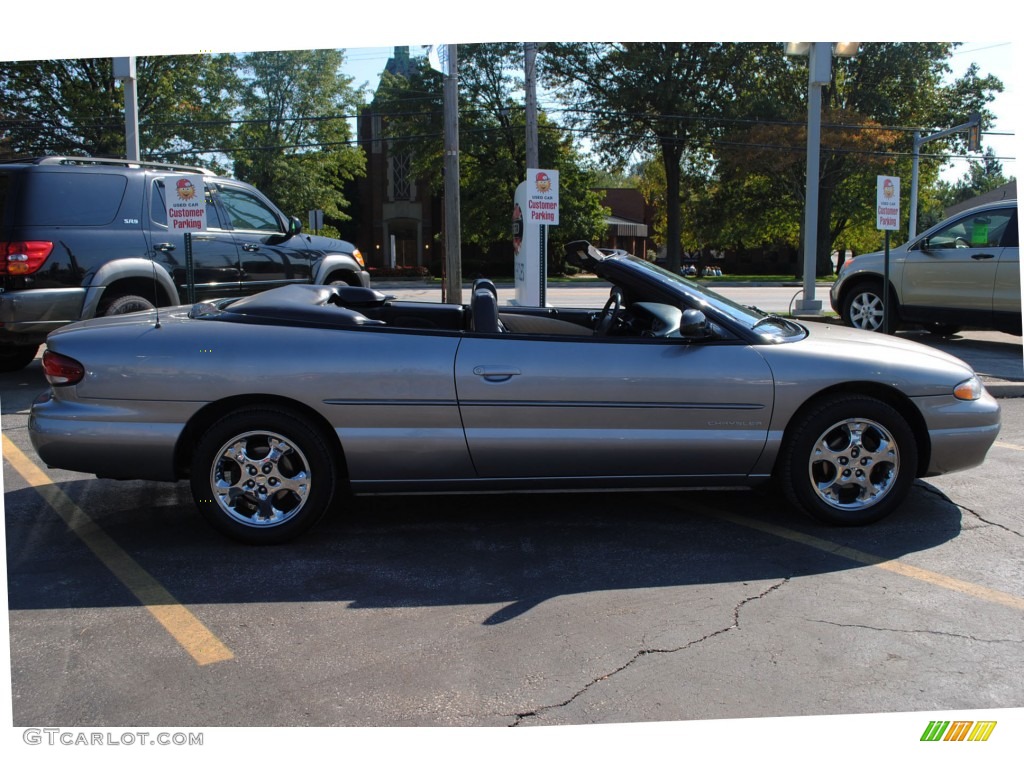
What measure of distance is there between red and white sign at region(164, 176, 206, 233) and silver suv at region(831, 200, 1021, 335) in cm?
818

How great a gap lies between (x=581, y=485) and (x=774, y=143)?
3866cm

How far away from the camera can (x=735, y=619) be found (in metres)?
3.51

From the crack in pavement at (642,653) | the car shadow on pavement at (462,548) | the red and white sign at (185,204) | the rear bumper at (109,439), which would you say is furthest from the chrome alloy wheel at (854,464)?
the red and white sign at (185,204)

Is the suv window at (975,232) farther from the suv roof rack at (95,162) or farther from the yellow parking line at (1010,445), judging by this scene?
the suv roof rack at (95,162)

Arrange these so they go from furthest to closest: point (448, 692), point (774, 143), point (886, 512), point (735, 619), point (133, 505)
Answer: point (774, 143) < point (133, 505) < point (886, 512) < point (735, 619) < point (448, 692)

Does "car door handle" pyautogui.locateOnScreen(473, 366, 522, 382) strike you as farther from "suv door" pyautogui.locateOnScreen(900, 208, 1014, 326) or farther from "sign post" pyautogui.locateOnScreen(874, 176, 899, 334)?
"suv door" pyautogui.locateOnScreen(900, 208, 1014, 326)

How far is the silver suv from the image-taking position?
35.6 feet

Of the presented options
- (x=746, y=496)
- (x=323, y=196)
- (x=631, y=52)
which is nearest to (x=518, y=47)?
(x=631, y=52)

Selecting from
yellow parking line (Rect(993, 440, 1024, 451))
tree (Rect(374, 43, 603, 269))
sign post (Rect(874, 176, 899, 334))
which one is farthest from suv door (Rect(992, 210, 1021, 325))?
tree (Rect(374, 43, 603, 269))

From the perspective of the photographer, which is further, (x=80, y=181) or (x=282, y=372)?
(x=80, y=181)

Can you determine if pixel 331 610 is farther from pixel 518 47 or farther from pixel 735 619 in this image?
pixel 518 47

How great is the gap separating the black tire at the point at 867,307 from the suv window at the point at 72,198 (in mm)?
9497

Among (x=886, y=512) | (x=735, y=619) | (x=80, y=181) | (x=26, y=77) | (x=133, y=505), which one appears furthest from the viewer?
(x=26, y=77)

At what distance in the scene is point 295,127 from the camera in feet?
134
